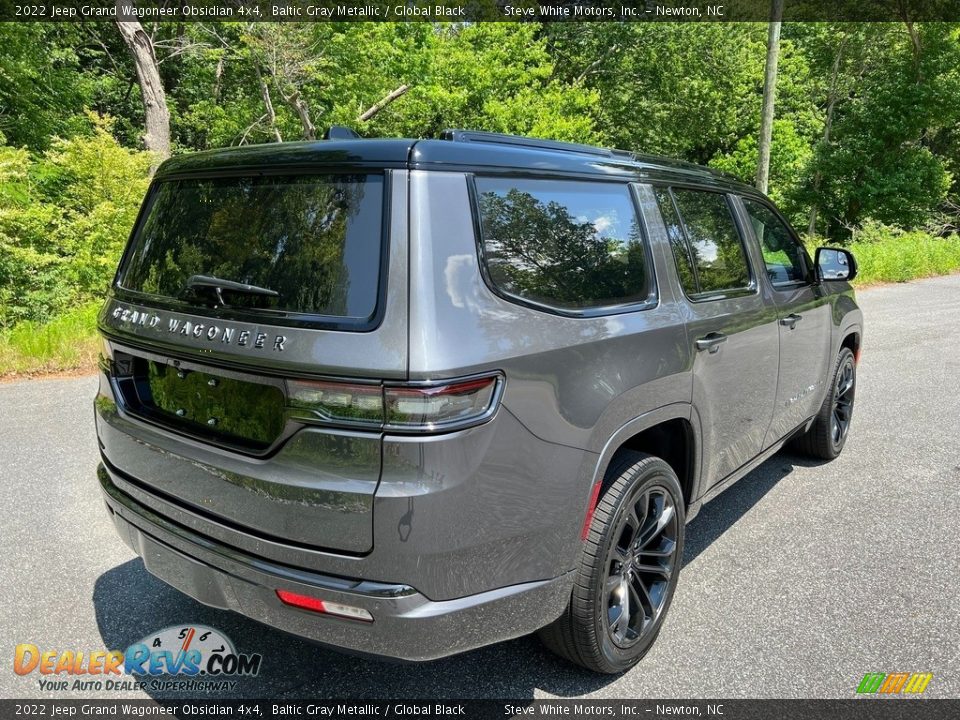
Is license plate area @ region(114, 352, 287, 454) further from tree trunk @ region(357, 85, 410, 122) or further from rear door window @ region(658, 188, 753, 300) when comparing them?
tree trunk @ region(357, 85, 410, 122)

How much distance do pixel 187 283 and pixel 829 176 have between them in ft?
107

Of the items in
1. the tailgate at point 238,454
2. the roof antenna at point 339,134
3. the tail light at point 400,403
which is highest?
the roof antenna at point 339,134

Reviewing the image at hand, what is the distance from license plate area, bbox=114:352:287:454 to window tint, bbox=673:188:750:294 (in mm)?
1964

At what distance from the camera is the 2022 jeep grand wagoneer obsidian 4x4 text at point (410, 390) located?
1.91 meters

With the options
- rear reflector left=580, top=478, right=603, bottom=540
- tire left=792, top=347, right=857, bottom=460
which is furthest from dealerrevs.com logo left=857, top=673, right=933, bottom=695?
tire left=792, top=347, right=857, bottom=460

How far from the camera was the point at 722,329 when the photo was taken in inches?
122

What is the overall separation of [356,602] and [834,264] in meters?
3.79

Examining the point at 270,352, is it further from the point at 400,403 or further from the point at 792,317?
the point at 792,317

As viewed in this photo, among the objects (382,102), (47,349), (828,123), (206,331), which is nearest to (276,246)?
(206,331)

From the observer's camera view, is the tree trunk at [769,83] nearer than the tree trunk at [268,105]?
Yes

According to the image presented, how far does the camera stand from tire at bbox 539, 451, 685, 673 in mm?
2396

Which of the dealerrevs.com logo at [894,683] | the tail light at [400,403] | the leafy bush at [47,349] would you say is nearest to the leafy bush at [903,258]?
the dealerrevs.com logo at [894,683]

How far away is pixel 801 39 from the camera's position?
107 ft

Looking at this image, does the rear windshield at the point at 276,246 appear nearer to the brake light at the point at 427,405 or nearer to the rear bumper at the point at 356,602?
the brake light at the point at 427,405
